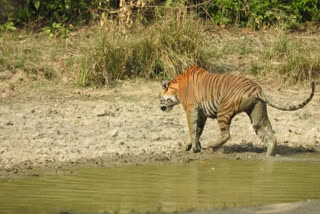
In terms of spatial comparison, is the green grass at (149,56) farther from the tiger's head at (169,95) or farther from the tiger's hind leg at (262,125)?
the tiger's hind leg at (262,125)

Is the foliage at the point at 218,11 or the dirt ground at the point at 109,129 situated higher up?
the foliage at the point at 218,11

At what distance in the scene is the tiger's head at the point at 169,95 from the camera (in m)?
11.8

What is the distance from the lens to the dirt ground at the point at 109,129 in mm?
10877

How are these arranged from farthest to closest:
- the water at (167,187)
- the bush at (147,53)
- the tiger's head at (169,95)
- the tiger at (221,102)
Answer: the bush at (147,53), the tiger's head at (169,95), the tiger at (221,102), the water at (167,187)

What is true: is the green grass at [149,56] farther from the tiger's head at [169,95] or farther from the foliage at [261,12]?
the tiger's head at [169,95]

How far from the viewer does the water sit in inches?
335

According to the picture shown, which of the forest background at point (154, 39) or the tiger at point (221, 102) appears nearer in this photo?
the tiger at point (221, 102)

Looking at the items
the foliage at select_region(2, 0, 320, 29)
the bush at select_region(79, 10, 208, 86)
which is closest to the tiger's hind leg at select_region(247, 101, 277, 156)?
the bush at select_region(79, 10, 208, 86)

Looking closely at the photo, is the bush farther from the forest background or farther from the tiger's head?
the tiger's head

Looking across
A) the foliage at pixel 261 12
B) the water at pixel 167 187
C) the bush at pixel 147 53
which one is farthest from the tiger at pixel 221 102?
the foliage at pixel 261 12

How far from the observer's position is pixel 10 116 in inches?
485

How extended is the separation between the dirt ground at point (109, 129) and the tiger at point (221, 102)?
12.2 inches

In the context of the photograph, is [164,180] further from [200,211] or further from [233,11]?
[233,11]

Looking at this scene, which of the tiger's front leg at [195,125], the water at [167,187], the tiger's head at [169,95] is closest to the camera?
the water at [167,187]
